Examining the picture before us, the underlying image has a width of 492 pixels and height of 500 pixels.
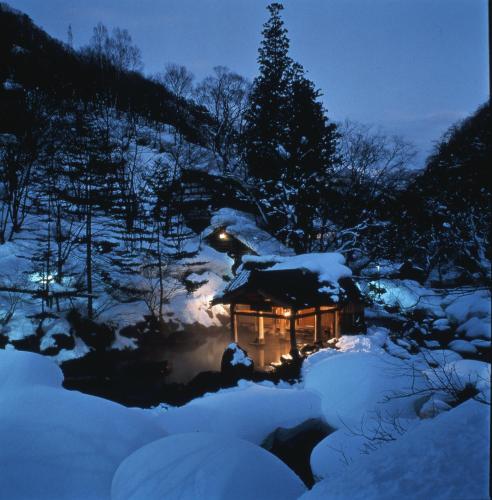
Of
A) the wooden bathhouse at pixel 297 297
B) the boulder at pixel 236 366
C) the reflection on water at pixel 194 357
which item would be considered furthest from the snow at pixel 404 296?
the reflection on water at pixel 194 357

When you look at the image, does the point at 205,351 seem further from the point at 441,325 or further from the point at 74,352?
the point at 441,325

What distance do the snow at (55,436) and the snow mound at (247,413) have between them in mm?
1517

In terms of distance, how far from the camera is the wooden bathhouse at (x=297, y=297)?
15688mm

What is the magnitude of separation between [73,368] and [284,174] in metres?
16.4

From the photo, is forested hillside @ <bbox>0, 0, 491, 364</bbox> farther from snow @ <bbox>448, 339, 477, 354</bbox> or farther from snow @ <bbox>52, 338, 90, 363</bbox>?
snow @ <bbox>448, 339, 477, 354</bbox>

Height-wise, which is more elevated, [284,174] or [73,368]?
[284,174]

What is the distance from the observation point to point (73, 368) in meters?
16.9

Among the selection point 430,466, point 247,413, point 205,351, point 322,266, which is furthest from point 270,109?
point 430,466

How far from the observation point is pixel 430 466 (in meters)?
2.75

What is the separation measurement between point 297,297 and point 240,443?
1009 centimetres

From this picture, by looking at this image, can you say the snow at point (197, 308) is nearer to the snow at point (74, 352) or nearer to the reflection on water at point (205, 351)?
the reflection on water at point (205, 351)

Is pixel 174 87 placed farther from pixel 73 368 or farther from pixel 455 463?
pixel 455 463

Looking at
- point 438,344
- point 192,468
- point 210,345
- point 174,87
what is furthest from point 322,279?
point 174,87

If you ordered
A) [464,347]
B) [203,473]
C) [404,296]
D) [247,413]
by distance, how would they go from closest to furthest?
[203,473]
[247,413]
[464,347]
[404,296]
